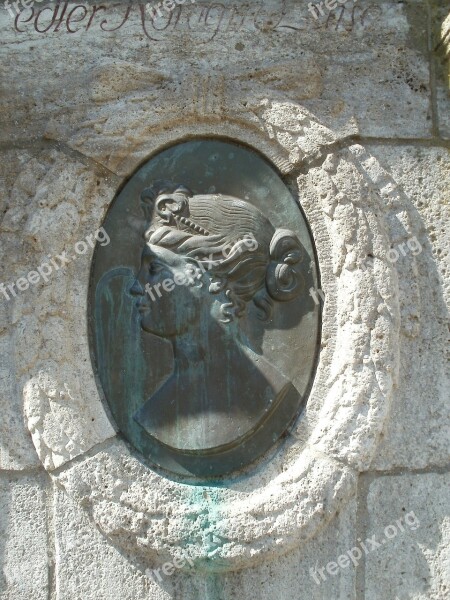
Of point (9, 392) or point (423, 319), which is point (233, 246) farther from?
point (9, 392)

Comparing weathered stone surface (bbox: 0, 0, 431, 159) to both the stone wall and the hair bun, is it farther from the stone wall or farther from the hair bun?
the hair bun

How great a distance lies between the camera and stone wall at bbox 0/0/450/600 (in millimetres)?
3455

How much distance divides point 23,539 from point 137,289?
1.15 metres

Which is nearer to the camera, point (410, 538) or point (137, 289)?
point (410, 538)

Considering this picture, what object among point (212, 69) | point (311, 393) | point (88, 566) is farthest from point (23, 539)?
point (212, 69)

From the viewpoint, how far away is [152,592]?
3447 mm

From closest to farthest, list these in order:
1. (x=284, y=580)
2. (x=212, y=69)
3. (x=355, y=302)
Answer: (x=284, y=580), (x=355, y=302), (x=212, y=69)

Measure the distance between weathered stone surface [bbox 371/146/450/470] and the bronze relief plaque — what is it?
41 cm

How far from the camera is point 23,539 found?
3516 millimetres

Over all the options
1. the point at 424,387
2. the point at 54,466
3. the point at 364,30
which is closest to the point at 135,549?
the point at 54,466

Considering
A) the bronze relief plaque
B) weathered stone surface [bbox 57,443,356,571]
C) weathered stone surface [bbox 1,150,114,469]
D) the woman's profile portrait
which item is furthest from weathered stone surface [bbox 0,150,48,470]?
the woman's profile portrait

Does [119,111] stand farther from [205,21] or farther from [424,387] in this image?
[424,387]

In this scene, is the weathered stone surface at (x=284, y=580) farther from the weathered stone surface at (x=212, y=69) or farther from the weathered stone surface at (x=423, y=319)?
the weathered stone surface at (x=212, y=69)

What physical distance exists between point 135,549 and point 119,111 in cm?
188
